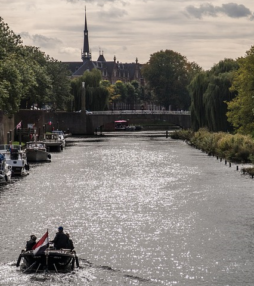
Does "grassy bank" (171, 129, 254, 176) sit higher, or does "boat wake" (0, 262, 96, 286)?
"grassy bank" (171, 129, 254, 176)

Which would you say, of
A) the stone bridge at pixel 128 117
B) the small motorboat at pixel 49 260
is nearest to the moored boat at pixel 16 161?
the small motorboat at pixel 49 260

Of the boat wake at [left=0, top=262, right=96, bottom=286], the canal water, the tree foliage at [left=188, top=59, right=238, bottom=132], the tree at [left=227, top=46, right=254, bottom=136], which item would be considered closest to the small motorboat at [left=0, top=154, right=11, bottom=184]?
the canal water

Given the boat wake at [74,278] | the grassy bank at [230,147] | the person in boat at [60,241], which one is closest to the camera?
the boat wake at [74,278]

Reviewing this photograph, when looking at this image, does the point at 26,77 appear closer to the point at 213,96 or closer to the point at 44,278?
the point at 213,96

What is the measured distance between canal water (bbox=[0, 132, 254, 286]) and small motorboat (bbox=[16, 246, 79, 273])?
515mm

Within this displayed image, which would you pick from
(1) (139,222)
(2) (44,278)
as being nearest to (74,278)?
(2) (44,278)

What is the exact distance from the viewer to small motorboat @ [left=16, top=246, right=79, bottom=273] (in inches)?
1526

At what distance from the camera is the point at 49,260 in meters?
38.9

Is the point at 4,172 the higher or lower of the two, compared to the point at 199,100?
lower

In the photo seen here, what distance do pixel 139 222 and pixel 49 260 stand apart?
1378 cm

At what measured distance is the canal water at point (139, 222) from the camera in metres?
39.4

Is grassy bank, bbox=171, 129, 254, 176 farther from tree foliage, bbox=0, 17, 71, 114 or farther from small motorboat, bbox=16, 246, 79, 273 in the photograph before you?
small motorboat, bbox=16, 246, 79, 273

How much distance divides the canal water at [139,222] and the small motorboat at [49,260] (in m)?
0.51

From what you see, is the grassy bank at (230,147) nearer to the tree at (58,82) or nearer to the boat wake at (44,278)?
the boat wake at (44,278)
